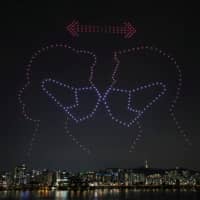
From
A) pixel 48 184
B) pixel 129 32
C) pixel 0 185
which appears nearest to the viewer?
pixel 129 32

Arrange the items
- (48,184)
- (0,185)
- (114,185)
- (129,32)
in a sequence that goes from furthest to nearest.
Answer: (114,185), (48,184), (0,185), (129,32)

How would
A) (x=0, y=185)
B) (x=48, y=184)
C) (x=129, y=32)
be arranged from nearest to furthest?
(x=129, y=32) < (x=0, y=185) < (x=48, y=184)

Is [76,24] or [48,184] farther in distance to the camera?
[48,184]

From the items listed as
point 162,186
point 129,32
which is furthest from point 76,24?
point 162,186

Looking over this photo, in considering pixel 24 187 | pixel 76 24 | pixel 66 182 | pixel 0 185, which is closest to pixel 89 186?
pixel 66 182

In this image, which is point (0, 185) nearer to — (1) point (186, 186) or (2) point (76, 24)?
(1) point (186, 186)

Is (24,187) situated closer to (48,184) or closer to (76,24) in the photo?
(48,184)

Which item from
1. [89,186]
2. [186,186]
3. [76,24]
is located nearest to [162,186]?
[186,186]

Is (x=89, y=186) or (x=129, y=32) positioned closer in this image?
(x=129, y=32)

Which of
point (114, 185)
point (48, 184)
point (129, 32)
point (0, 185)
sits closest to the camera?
point (129, 32)
